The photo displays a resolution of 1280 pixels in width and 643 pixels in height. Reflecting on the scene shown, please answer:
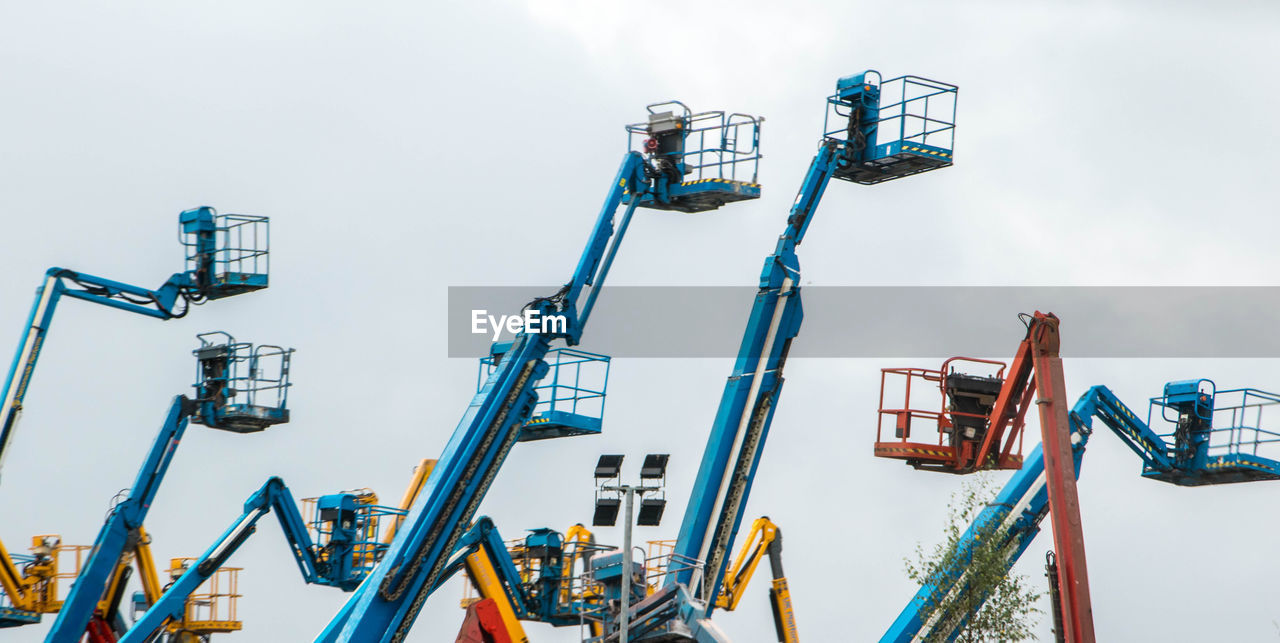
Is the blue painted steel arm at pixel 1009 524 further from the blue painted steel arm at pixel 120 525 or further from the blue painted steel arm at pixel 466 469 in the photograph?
the blue painted steel arm at pixel 120 525

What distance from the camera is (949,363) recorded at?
35.7m

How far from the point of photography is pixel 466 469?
35969mm

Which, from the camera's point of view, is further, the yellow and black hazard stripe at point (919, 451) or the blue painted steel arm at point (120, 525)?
the blue painted steel arm at point (120, 525)

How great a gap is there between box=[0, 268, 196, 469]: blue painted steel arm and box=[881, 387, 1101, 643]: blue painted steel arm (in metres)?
16.7

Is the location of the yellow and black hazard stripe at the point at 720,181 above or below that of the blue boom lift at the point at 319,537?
above

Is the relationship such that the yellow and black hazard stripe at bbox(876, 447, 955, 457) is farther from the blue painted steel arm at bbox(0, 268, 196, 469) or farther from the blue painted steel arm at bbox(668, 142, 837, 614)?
the blue painted steel arm at bbox(0, 268, 196, 469)

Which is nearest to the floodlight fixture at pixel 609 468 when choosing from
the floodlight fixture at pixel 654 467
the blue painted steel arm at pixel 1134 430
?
the floodlight fixture at pixel 654 467

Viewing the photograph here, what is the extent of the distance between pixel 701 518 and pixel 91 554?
542 inches

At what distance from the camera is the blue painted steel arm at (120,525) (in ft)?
135

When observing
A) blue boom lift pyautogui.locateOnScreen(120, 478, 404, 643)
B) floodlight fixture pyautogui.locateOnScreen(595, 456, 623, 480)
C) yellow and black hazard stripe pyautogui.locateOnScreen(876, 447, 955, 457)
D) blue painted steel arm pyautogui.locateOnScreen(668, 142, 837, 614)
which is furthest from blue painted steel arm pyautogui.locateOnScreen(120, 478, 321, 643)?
yellow and black hazard stripe pyautogui.locateOnScreen(876, 447, 955, 457)

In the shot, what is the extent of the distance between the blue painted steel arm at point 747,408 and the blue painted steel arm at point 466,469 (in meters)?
2.98

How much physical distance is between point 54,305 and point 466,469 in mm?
10534

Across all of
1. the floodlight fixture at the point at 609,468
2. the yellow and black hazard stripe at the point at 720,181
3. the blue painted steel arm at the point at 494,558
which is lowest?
the blue painted steel arm at the point at 494,558

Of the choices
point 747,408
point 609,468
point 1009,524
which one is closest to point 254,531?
point 609,468
